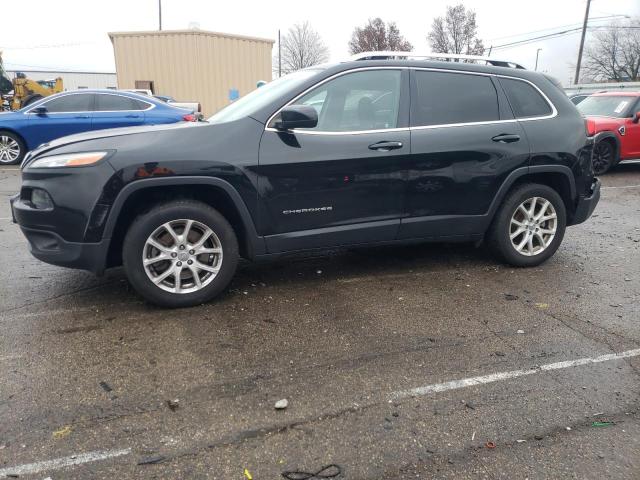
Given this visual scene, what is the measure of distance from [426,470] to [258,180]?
233 cm

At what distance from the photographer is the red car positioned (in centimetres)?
1080

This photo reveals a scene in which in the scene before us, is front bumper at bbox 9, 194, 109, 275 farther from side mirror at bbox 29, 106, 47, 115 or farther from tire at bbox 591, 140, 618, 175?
tire at bbox 591, 140, 618, 175

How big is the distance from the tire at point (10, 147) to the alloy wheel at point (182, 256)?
906 cm

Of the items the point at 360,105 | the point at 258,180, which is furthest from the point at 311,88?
the point at 258,180

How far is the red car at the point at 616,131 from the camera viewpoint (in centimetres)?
1080

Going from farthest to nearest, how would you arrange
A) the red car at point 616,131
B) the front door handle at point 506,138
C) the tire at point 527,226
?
the red car at point 616,131 → the tire at point 527,226 → the front door handle at point 506,138

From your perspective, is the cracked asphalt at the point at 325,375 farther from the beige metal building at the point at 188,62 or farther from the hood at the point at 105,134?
the beige metal building at the point at 188,62

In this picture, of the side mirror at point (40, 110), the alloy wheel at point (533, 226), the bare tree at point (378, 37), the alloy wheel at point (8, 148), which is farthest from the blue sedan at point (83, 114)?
the bare tree at point (378, 37)

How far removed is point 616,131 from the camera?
10812 mm

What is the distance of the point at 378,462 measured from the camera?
Answer: 7.64 ft

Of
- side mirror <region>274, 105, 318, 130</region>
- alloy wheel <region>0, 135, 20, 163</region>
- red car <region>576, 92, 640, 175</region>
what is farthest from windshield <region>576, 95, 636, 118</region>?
alloy wheel <region>0, 135, 20, 163</region>

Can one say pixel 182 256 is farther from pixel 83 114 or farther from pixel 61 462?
pixel 83 114

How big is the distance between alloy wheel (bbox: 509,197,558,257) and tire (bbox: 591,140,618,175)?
23.1ft

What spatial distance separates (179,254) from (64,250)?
2.52 ft
